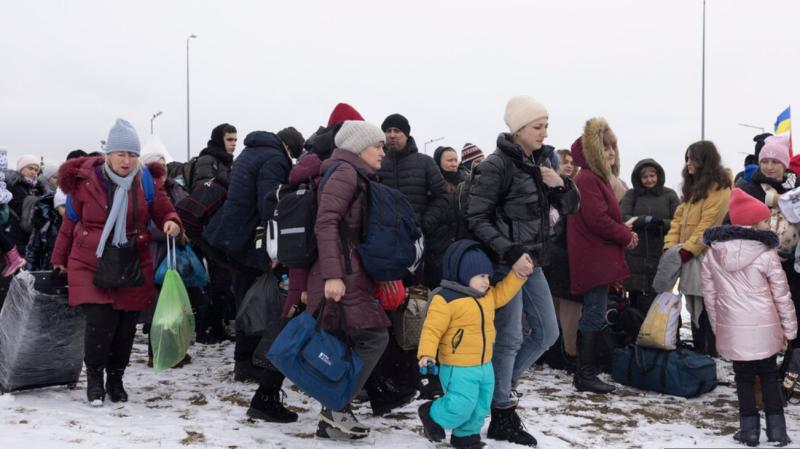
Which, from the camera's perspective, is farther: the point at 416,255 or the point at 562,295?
the point at 562,295

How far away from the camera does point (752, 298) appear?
460 centimetres

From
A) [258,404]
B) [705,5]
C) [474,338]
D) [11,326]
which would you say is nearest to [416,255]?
[474,338]

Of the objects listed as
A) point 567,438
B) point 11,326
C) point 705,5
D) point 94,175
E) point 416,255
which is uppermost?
point 705,5

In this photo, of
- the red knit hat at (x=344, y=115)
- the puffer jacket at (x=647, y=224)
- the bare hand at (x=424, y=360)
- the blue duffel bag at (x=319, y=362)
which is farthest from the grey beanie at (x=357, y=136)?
the puffer jacket at (x=647, y=224)

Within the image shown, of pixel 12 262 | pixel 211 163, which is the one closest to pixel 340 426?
pixel 211 163

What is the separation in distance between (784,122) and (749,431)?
Answer: 1013 centimetres

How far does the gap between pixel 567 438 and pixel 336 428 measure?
1.43m

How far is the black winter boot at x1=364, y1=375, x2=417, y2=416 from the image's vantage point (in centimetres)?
494

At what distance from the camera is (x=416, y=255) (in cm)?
441

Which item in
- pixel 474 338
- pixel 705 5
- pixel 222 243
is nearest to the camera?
pixel 474 338

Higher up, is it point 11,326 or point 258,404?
point 11,326

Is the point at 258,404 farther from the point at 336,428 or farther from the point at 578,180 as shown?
the point at 578,180

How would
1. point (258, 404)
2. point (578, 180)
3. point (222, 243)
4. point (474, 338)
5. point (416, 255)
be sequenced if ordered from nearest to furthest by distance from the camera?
1. point (474, 338)
2. point (416, 255)
3. point (258, 404)
4. point (222, 243)
5. point (578, 180)

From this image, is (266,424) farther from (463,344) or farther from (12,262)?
(12,262)
